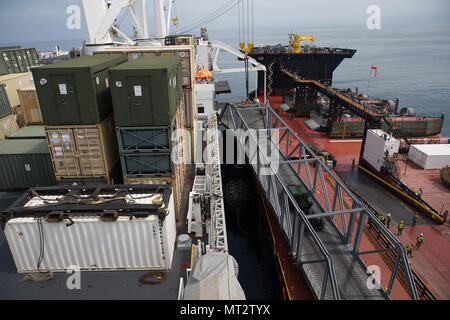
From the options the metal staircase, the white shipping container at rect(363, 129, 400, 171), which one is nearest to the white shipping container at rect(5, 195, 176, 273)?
the white shipping container at rect(363, 129, 400, 171)

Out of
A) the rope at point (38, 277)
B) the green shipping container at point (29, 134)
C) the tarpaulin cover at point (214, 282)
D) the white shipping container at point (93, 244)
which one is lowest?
the rope at point (38, 277)

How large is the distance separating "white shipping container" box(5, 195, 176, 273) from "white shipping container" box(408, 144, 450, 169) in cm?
2860

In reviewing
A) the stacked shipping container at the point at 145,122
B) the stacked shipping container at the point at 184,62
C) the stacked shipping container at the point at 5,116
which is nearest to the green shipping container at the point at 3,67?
the stacked shipping container at the point at 5,116

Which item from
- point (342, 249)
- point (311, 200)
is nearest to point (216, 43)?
point (311, 200)

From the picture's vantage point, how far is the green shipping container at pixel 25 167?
17878mm

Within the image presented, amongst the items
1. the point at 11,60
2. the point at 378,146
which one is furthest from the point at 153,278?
the point at 11,60

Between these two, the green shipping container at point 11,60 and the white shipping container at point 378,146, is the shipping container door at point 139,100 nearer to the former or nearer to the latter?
the white shipping container at point 378,146

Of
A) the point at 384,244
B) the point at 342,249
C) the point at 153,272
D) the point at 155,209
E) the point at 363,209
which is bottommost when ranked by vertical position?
the point at 384,244

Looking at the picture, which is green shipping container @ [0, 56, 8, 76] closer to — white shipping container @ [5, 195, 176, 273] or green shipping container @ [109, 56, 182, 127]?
green shipping container @ [109, 56, 182, 127]

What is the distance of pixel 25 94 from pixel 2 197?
9449 millimetres

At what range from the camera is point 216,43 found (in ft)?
171

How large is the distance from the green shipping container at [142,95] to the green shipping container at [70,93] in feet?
2.30
